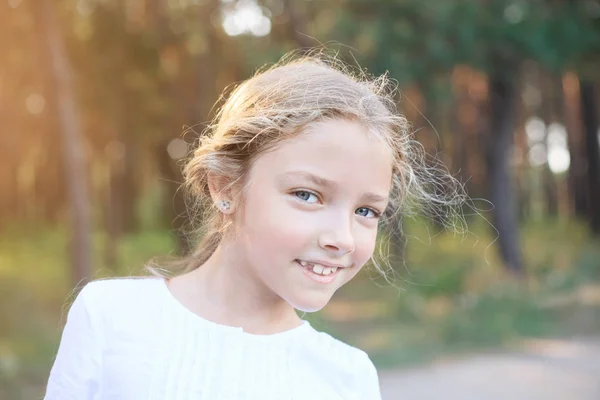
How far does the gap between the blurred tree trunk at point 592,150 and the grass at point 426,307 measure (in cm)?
154

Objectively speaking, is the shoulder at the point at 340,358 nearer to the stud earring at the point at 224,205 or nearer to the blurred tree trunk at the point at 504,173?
the stud earring at the point at 224,205

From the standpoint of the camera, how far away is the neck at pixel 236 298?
1.71 metres

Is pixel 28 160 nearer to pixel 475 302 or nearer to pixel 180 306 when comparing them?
pixel 475 302

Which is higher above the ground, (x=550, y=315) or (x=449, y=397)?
(x=550, y=315)

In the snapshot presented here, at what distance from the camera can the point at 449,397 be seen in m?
6.40

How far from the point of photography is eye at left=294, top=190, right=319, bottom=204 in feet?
5.13

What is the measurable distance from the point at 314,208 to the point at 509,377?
240 inches

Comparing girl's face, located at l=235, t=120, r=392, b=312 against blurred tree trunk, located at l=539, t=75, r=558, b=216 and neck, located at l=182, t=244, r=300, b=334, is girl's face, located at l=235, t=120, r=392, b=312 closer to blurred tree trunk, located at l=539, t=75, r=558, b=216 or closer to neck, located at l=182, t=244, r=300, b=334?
neck, located at l=182, t=244, r=300, b=334

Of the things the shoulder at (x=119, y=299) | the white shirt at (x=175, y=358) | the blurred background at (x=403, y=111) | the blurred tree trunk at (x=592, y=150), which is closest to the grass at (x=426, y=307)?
the blurred background at (x=403, y=111)

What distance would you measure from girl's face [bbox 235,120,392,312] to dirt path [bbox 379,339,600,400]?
16.2 ft

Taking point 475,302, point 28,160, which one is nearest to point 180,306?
point 475,302

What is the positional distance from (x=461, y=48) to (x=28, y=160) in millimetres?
12130

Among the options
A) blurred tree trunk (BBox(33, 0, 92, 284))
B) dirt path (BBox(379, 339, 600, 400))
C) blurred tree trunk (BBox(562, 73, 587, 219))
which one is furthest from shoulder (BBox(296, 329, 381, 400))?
blurred tree trunk (BBox(562, 73, 587, 219))

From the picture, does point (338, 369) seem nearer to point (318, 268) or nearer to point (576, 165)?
point (318, 268)
